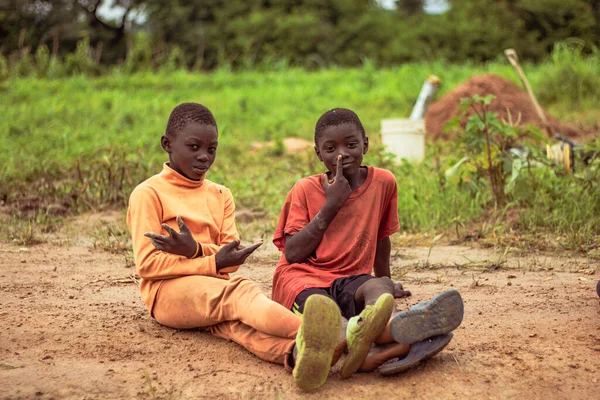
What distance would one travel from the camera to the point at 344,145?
113 inches

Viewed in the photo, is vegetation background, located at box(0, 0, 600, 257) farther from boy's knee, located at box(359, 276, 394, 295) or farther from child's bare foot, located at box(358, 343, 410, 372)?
child's bare foot, located at box(358, 343, 410, 372)

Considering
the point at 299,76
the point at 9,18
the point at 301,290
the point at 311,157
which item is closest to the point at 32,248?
the point at 301,290

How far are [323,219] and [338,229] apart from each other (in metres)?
0.17

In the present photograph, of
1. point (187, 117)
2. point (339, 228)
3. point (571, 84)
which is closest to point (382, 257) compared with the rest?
point (339, 228)

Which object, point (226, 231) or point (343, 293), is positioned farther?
point (226, 231)

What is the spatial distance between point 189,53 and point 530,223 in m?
17.1

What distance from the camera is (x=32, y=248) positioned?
432cm

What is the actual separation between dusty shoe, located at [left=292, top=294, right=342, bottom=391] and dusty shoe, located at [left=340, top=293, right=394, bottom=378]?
8 cm

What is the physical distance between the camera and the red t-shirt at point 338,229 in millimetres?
2904

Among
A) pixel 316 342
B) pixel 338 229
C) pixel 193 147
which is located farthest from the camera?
pixel 338 229

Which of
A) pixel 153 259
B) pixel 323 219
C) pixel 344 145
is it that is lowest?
pixel 153 259

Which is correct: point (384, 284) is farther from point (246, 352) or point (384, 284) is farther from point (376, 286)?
point (246, 352)

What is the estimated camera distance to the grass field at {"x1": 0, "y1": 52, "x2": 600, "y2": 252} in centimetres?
482

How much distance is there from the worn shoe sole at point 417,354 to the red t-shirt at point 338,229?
0.63 metres
